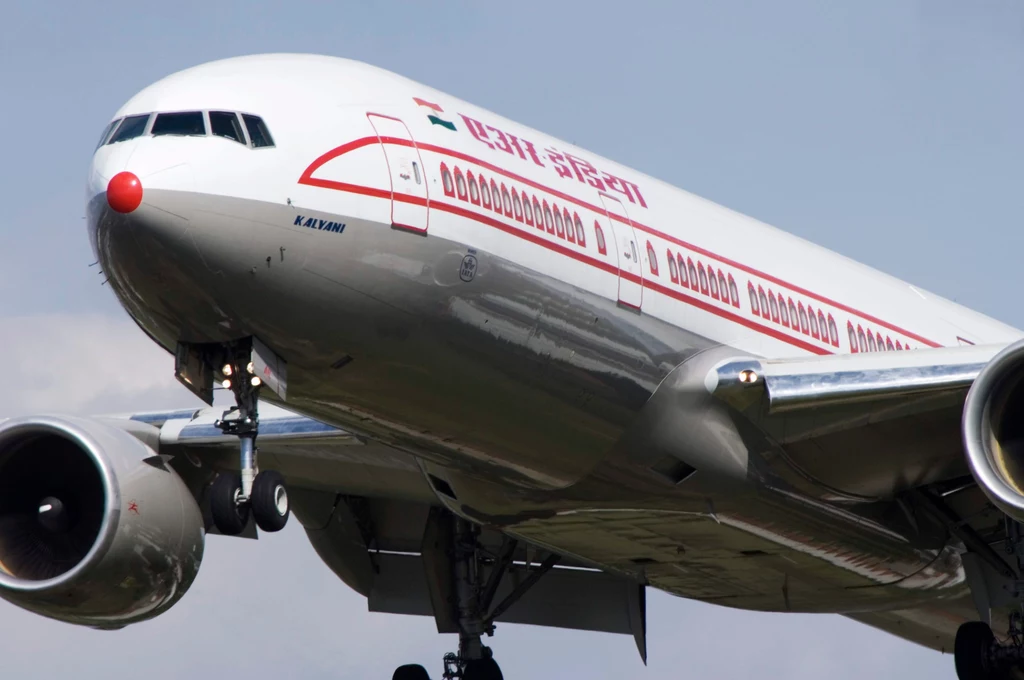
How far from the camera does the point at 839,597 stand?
22.1m

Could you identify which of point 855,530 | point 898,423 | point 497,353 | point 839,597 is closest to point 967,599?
point 839,597

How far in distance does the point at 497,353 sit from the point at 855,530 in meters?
5.32

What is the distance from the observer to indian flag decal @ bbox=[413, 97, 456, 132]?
17.1 m

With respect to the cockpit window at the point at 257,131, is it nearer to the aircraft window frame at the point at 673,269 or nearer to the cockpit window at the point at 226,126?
the cockpit window at the point at 226,126

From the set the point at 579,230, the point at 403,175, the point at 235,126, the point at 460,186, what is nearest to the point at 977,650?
the point at 579,230

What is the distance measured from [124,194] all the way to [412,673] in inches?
422

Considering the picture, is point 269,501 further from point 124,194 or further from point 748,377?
point 748,377

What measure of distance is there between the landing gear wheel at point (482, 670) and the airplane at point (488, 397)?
11cm

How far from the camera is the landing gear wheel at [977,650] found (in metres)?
20.8

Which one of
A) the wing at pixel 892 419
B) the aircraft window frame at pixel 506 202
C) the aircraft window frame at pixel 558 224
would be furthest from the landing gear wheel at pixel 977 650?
the aircraft window frame at pixel 506 202

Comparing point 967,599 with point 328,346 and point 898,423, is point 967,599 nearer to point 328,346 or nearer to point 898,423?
point 898,423

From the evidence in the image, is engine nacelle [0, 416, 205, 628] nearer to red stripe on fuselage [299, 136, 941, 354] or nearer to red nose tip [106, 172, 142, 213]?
red stripe on fuselage [299, 136, 941, 354]

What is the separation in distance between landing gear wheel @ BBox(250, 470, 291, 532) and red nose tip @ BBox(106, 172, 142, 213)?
2.48 m

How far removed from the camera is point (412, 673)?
945 inches
